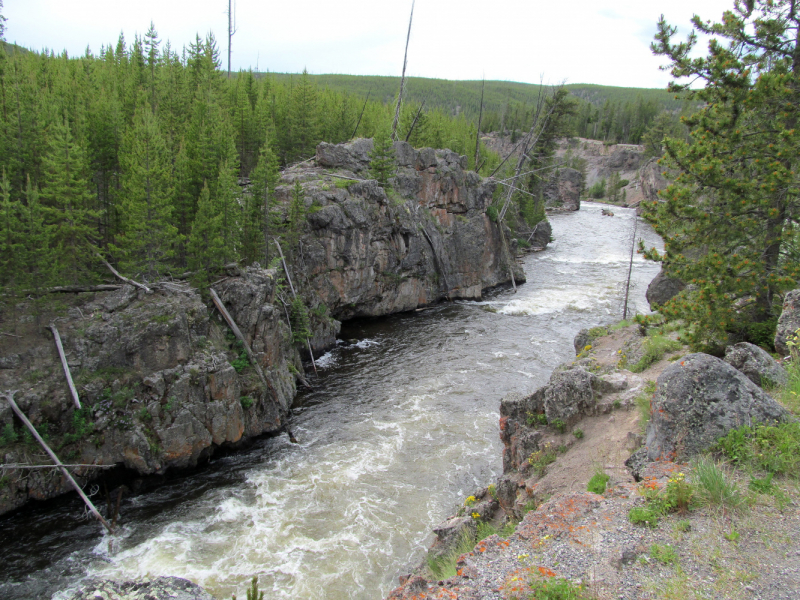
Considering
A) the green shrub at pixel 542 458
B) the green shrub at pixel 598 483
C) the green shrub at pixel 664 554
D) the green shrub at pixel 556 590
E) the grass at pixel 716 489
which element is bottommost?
the green shrub at pixel 542 458

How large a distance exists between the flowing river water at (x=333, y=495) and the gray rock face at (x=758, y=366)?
935 cm

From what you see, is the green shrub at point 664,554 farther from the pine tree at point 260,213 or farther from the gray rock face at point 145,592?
the pine tree at point 260,213

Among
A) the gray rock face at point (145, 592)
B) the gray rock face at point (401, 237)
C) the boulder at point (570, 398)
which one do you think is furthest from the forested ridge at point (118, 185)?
the boulder at point (570, 398)

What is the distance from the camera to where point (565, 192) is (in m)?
93.9

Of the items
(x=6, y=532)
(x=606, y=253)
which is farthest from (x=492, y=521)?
(x=606, y=253)

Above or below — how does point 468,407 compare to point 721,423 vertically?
below

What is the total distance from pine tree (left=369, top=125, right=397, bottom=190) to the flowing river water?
49.0 feet

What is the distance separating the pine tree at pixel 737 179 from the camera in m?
14.0

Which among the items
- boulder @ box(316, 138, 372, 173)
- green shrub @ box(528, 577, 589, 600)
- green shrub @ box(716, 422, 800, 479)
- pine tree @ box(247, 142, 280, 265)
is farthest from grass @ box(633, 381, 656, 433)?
boulder @ box(316, 138, 372, 173)

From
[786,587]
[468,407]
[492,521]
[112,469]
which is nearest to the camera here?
[786,587]

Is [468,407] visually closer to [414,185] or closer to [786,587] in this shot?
[786,587]

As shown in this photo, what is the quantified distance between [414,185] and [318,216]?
13.5 meters

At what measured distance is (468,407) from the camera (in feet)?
77.4

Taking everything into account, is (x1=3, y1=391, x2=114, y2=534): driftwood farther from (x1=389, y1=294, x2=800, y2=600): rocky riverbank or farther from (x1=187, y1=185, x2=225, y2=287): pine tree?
(x1=389, y1=294, x2=800, y2=600): rocky riverbank
